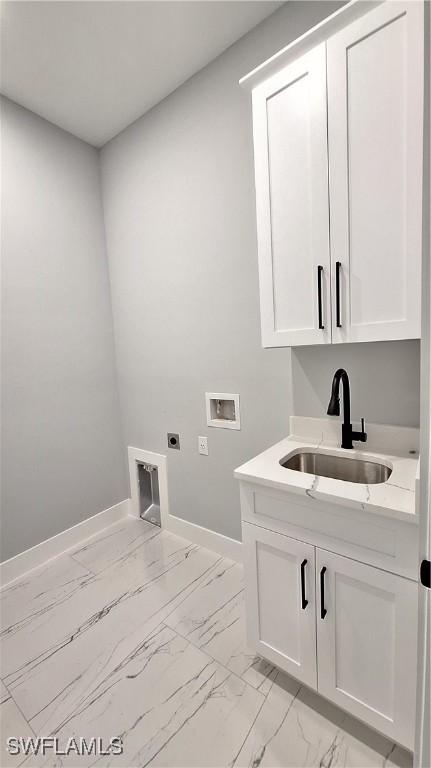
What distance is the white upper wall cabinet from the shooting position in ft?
3.44

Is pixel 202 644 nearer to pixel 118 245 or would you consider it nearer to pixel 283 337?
pixel 283 337

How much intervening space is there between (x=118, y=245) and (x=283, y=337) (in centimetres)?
167

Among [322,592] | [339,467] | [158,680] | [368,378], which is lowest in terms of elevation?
[158,680]

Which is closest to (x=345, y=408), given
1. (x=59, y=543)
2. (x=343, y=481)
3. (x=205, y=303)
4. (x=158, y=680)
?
(x=343, y=481)

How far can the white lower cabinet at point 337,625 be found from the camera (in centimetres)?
99

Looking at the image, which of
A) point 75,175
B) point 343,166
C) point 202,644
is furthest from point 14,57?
point 202,644

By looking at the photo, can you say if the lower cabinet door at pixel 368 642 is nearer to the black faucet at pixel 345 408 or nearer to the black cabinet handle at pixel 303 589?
the black cabinet handle at pixel 303 589

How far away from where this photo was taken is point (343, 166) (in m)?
1.17

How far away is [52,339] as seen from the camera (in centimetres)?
227

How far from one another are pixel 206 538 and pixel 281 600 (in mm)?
1046

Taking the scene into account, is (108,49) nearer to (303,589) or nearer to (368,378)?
(368,378)

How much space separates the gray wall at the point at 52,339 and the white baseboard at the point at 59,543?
0.16 ft

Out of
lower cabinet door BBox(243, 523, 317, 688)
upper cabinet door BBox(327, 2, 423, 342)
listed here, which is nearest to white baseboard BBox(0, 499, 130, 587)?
lower cabinet door BBox(243, 523, 317, 688)

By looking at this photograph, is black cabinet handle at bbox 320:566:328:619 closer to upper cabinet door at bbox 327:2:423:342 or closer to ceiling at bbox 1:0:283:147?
upper cabinet door at bbox 327:2:423:342
